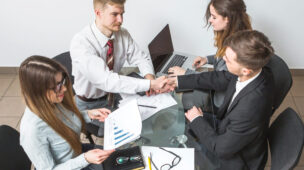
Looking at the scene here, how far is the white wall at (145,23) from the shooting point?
9.84 ft

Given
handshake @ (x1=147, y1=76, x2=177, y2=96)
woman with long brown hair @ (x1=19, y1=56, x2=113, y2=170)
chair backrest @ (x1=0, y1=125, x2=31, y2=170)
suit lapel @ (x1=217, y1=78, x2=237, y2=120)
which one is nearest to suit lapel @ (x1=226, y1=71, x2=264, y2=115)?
suit lapel @ (x1=217, y1=78, x2=237, y2=120)

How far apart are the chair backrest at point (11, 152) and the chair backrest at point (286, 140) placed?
1527 millimetres

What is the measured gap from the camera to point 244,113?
1.47m

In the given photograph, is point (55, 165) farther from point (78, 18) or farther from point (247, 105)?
point (78, 18)

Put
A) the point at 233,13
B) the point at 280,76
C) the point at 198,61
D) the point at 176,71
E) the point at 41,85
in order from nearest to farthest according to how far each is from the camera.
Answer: the point at 41,85 < the point at 280,76 < the point at 233,13 < the point at 176,71 < the point at 198,61

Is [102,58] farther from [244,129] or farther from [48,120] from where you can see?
[244,129]

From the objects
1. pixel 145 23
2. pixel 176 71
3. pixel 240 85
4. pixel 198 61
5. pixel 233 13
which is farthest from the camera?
pixel 145 23

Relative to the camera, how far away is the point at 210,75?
2070mm

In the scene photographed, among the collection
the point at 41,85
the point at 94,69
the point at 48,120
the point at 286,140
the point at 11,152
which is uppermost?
the point at 41,85

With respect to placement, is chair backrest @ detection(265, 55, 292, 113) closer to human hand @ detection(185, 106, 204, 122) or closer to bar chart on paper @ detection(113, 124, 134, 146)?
human hand @ detection(185, 106, 204, 122)

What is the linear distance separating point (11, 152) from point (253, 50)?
1.52 meters

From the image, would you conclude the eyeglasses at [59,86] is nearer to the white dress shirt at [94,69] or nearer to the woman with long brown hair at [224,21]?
the white dress shirt at [94,69]

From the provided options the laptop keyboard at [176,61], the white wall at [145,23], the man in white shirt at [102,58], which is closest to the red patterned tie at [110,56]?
the man in white shirt at [102,58]

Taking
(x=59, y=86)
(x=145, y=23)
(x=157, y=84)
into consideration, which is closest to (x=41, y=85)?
(x=59, y=86)
